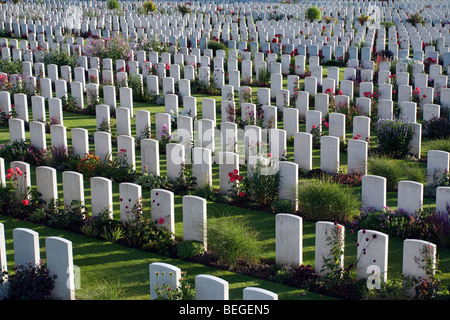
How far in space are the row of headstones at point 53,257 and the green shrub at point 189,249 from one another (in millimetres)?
1394

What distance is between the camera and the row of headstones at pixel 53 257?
615 centimetres

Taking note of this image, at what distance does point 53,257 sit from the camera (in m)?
6.21

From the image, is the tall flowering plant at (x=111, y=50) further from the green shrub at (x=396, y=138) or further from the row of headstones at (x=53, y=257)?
the row of headstones at (x=53, y=257)

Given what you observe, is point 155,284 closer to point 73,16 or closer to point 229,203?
point 229,203

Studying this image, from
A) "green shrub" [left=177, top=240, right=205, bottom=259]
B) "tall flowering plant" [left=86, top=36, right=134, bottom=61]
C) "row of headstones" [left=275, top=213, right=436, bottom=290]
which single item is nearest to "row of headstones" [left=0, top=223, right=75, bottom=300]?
"green shrub" [left=177, top=240, right=205, bottom=259]

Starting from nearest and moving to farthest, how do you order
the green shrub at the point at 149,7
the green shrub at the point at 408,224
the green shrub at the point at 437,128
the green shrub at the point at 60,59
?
1. the green shrub at the point at 408,224
2. the green shrub at the point at 437,128
3. the green shrub at the point at 60,59
4. the green shrub at the point at 149,7

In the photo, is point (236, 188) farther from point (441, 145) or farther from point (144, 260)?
point (441, 145)

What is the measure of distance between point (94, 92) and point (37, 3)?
67.8 ft

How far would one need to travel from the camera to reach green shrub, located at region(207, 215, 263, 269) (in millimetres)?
6906

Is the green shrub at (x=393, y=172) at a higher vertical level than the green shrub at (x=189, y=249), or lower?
higher

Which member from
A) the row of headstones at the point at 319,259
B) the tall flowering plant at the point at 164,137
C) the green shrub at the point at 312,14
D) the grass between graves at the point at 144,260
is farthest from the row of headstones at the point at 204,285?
the green shrub at the point at 312,14

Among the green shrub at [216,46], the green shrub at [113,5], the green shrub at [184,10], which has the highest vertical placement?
the green shrub at [113,5]

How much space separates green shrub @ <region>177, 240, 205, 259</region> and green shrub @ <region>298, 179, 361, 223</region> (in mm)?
1686

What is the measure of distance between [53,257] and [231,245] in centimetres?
192
